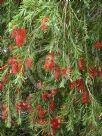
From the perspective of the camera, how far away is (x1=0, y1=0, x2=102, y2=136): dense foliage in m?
2.88

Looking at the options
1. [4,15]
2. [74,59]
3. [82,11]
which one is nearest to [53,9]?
[74,59]

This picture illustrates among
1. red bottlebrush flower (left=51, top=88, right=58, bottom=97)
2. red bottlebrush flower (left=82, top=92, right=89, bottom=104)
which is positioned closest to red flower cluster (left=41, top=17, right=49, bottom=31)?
red bottlebrush flower (left=82, top=92, right=89, bottom=104)

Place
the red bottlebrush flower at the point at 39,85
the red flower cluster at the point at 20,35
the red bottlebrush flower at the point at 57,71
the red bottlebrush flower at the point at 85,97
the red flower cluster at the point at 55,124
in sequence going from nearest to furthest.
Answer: the red flower cluster at the point at 20,35 < the red bottlebrush flower at the point at 57,71 < the red bottlebrush flower at the point at 85,97 < the red flower cluster at the point at 55,124 < the red bottlebrush flower at the point at 39,85

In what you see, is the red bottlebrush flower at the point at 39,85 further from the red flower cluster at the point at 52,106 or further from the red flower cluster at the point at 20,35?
the red flower cluster at the point at 20,35

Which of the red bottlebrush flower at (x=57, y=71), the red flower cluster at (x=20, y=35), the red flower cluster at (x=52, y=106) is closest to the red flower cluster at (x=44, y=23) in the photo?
the red flower cluster at (x=20, y=35)

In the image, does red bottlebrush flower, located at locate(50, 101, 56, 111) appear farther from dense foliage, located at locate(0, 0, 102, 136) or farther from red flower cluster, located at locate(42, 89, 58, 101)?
red flower cluster, located at locate(42, 89, 58, 101)

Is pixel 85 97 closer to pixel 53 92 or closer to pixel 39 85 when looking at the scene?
pixel 53 92

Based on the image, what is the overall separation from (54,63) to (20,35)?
14.2 inches

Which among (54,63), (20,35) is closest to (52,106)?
(54,63)

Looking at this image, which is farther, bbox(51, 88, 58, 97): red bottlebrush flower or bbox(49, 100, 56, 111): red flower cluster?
bbox(49, 100, 56, 111): red flower cluster

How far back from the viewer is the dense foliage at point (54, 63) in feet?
9.46

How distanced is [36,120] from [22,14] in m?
2.18

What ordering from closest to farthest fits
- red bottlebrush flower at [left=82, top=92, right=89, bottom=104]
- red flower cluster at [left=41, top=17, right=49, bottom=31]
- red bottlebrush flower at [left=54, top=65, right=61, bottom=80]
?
red flower cluster at [left=41, top=17, right=49, bottom=31] < red bottlebrush flower at [left=54, top=65, right=61, bottom=80] < red bottlebrush flower at [left=82, top=92, right=89, bottom=104]

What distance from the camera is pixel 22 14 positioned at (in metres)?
2.77
